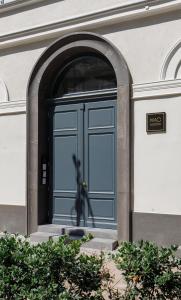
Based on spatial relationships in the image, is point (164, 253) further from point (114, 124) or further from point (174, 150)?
point (114, 124)

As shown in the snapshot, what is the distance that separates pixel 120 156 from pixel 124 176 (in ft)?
1.20

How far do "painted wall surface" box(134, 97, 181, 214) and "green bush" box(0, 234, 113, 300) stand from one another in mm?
3449

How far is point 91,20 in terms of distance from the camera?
7.83 meters

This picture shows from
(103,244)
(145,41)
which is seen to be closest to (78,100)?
(145,41)

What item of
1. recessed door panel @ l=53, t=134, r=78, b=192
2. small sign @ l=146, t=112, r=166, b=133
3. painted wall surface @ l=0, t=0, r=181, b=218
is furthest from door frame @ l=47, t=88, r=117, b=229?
small sign @ l=146, t=112, r=166, b=133

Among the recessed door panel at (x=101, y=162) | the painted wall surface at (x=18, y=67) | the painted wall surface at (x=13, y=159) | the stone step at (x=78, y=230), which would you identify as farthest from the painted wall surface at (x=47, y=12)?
the stone step at (x=78, y=230)

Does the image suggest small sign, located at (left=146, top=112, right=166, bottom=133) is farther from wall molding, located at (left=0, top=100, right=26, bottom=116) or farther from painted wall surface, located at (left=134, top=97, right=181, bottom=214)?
wall molding, located at (left=0, top=100, right=26, bottom=116)

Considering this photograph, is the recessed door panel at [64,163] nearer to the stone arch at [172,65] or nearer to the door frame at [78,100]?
the door frame at [78,100]

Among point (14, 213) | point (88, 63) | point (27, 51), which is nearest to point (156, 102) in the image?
point (88, 63)

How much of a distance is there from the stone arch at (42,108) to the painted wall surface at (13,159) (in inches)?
10.1

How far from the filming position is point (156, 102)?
23.4 feet

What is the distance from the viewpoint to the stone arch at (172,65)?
700 cm

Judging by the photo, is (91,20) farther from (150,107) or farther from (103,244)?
(103,244)

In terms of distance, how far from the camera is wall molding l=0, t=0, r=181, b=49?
23.3 feet
